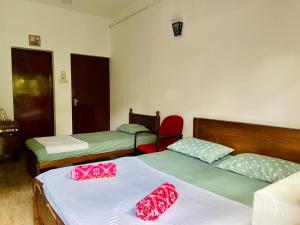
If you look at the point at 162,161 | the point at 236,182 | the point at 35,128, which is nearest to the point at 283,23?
the point at 236,182

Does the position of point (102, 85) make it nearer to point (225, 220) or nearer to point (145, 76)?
point (145, 76)

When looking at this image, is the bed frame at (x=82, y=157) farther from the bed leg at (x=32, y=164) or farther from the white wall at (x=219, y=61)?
the white wall at (x=219, y=61)

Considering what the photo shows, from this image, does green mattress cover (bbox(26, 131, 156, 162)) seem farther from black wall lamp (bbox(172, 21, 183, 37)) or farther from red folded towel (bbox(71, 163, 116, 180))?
black wall lamp (bbox(172, 21, 183, 37))

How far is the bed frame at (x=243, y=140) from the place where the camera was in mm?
1990

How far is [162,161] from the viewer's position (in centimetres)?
248

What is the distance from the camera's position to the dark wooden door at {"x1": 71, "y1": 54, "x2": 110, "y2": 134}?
5000mm

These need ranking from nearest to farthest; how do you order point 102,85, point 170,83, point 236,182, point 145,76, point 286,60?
point 236,182 < point 286,60 < point 170,83 < point 145,76 < point 102,85

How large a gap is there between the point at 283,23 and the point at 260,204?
1.97 m

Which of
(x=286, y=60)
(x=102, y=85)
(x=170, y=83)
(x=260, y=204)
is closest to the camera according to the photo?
(x=260, y=204)

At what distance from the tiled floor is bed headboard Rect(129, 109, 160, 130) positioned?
1958 mm

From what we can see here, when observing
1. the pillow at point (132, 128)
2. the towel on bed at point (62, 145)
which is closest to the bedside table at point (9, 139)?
the towel on bed at point (62, 145)

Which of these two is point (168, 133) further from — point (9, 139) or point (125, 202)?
point (9, 139)

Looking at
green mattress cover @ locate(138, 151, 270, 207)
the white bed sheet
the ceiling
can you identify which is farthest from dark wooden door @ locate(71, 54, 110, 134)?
the white bed sheet

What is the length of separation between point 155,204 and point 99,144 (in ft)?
6.88
